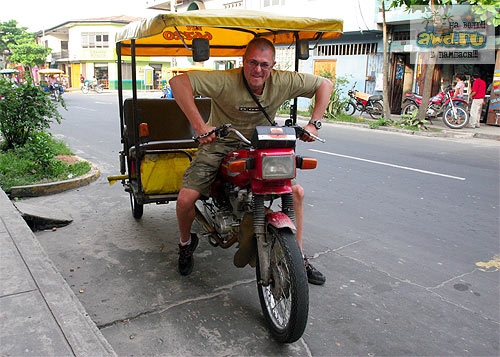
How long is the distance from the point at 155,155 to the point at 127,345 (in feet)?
6.26

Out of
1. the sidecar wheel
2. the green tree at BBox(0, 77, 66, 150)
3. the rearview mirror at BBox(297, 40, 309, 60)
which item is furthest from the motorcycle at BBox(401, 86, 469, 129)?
the green tree at BBox(0, 77, 66, 150)

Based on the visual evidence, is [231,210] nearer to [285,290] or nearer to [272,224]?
[272,224]

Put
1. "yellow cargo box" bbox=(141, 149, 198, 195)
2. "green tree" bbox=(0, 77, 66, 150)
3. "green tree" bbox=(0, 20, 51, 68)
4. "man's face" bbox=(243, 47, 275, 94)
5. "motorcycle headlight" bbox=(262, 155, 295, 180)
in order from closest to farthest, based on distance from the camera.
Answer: "motorcycle headlight" bbox=(262, 155, 295, 180)
"man's face" bbox=(243, 47, 275, 94)
"yellow cargo box" bbox=(141, 149, 198, 195)
"green tree" bbox=(0, 77, 66, 150)
"green tree" bbox=(0, 20, 51, 68)

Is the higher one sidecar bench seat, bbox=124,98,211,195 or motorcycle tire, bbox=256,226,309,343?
sidecar bench seat, bbox=124,98,211,195

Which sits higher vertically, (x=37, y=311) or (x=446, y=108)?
(x=446, y=108)

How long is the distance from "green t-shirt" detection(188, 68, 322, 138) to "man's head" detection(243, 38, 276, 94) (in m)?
0.14

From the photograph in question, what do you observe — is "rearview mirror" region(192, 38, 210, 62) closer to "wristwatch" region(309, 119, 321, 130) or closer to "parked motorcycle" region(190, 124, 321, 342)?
"parked motorcycle" region(190, 124, 321, 342)

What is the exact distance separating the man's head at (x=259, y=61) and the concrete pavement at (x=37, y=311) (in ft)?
6.19

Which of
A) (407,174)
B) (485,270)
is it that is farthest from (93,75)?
(485,270)

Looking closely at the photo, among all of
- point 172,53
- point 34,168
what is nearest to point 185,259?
point 172,53

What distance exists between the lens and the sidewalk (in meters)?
2.32

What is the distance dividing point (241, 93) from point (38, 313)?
194cm

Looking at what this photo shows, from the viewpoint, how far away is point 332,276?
11.9 ft

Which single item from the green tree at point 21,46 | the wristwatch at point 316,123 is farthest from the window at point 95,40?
the wristwatch at point 316,123
